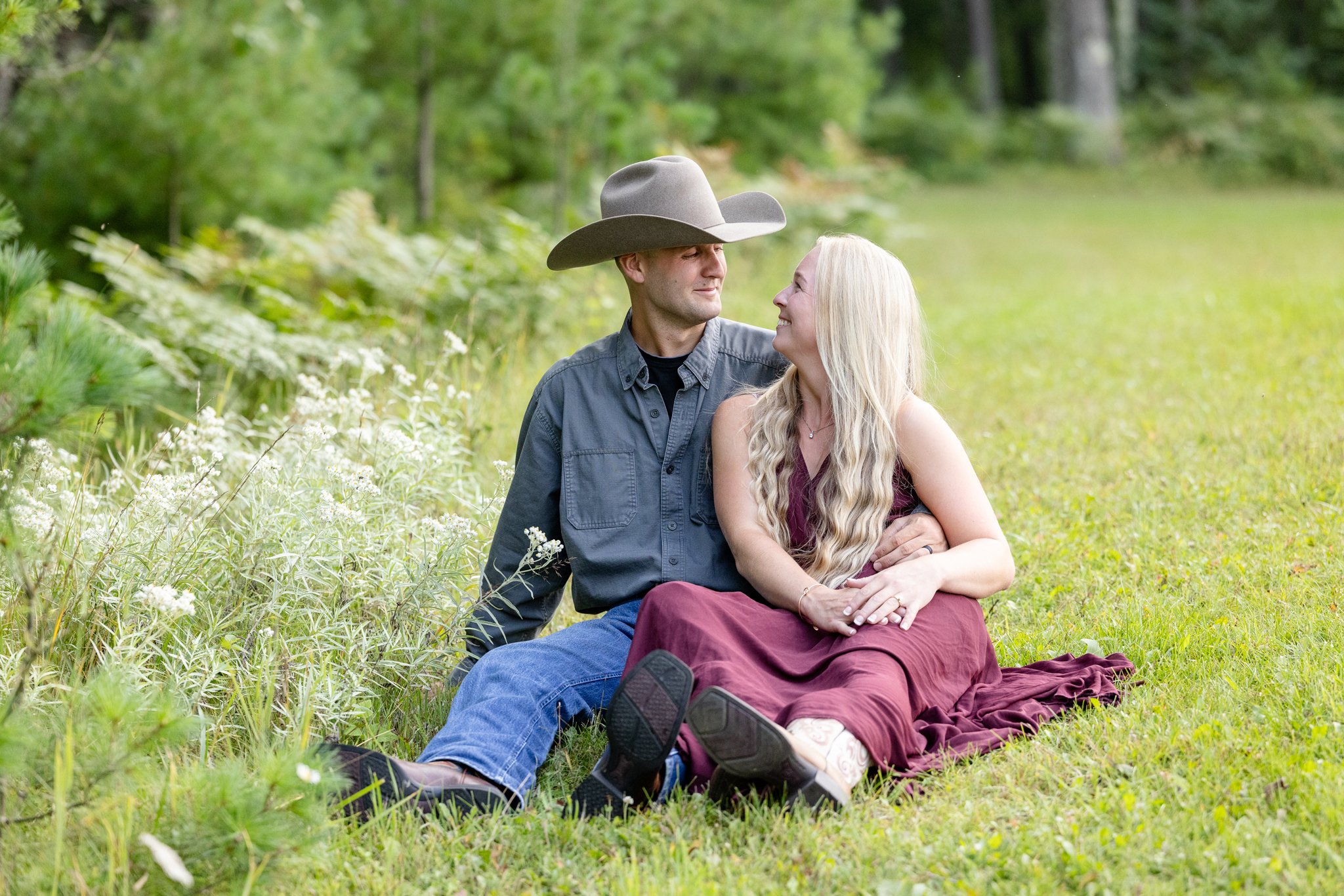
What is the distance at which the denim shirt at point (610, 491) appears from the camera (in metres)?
3.56

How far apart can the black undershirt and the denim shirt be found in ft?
0.12

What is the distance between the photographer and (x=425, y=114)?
1058cm

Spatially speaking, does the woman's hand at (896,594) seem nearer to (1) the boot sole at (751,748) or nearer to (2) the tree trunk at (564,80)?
(1) the boot sole at (751,748)

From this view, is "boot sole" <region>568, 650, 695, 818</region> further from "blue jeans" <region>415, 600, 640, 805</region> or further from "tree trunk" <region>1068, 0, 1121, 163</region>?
"tree trunk" <region>1068, 0, 1121, 163</region>

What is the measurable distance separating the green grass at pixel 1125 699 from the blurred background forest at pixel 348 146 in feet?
3.49

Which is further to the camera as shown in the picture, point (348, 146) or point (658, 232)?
point (348, 146)

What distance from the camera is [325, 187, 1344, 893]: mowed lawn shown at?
8.27ft

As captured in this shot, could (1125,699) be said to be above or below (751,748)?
below

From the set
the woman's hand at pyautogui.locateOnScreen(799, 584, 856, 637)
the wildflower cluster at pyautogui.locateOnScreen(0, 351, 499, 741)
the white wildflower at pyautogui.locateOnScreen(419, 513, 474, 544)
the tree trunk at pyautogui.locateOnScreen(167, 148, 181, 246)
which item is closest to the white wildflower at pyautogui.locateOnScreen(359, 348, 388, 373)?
the wildflower cluster at pyautogui.locateOnScreen(0, 351, 499, 741)

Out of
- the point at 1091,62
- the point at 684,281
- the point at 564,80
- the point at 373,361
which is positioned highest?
the point at 1091,62

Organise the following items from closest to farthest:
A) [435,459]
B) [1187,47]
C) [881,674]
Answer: [881,674] < [435,459] < [1187,47]

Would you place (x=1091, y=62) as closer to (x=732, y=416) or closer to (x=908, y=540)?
(x=732, y=416)

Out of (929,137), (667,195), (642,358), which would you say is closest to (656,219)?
(667,195)

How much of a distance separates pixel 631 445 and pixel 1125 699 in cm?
149
